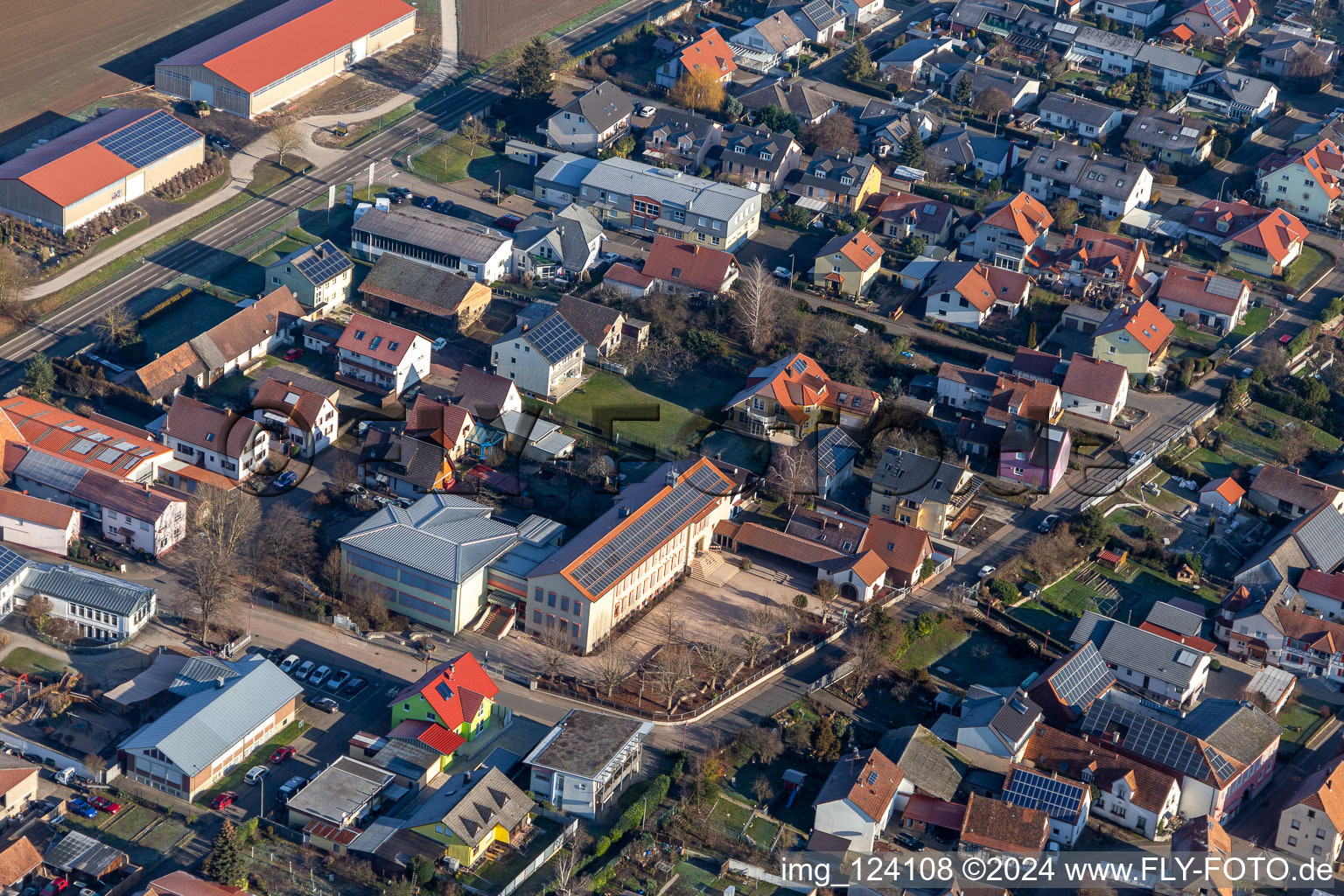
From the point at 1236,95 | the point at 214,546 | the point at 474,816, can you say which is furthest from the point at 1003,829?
the point at 1236,95

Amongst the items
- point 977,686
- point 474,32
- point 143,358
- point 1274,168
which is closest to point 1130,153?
point 1274,168

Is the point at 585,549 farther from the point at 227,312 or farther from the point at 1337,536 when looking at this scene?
the point at 1337,536

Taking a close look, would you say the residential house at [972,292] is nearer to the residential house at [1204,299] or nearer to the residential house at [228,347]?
the residential house at [1204,299]

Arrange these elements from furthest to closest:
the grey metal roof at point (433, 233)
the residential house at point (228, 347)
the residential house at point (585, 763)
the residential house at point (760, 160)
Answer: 1. the residential house at point (760, 160)
2. the grey metal roof at point (433, 233)
3. the residential house at point (228, 347)
4. the residential house at point (585, 763)

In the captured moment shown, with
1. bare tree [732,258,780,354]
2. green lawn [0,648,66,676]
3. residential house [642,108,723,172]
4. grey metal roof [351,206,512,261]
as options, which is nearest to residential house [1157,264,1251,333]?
bare tree [732,258,780,354]

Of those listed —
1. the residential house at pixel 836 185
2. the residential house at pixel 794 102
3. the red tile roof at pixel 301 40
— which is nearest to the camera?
the residential house at pixel 836 185

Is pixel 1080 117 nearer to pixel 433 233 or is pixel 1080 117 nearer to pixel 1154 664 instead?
pixel 433 233

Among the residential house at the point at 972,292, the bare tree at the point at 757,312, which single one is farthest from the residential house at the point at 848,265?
the bare tree at the point at 757,312

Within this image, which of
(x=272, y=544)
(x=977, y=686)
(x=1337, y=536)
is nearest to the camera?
(x=977, y=686)
